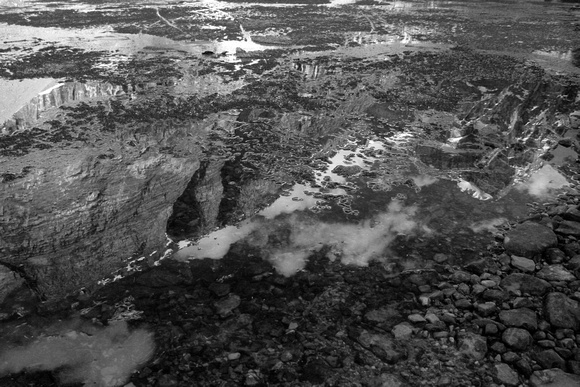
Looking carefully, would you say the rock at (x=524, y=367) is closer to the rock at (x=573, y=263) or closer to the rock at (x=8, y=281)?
the rock at (x=573, y=263)

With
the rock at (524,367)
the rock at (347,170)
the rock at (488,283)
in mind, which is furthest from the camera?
the rock at (347,170)

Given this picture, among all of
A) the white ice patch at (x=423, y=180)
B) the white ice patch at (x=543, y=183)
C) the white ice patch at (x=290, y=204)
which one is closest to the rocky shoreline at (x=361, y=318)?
the white ice patch at (x=290, y=204)

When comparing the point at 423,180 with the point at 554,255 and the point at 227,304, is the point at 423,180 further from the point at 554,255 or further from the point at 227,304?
the point at 227,304

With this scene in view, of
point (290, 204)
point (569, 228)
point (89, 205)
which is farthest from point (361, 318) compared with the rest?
point (89, 205)

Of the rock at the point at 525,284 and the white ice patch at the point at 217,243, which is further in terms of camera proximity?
the white ice patch at the point at 217,243

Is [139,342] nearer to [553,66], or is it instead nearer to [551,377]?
[551,377]

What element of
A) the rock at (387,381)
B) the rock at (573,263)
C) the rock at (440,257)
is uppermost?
the rock at (573,263)

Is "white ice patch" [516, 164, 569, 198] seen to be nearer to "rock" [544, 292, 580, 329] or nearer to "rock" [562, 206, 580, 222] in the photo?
"rock" [562, 206, 580, 222]
